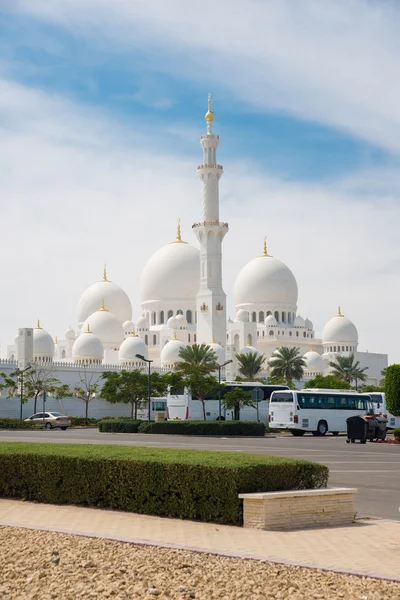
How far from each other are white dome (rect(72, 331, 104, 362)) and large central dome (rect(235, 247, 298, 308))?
20.5 m

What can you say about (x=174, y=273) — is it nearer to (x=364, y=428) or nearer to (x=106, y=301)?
(x=106, y=301)

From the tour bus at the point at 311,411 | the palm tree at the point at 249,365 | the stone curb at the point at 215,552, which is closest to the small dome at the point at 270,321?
the palm tree at the point at 249,365

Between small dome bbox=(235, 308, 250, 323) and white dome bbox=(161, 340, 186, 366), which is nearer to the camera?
white dome bbox=(161, 340, 186, 366)

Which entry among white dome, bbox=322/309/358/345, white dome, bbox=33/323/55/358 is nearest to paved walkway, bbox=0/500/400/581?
white dome, bbox=33/323/55/358

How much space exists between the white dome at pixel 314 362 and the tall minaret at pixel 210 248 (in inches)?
560

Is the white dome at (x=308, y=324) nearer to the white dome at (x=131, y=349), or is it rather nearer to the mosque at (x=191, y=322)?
the mosque at (x=191, y=322)

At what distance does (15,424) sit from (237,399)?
12049mm

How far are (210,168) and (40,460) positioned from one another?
5950 cm

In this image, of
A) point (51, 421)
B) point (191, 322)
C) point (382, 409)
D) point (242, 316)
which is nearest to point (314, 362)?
point (242, 316)

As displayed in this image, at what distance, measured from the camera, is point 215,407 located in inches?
1860

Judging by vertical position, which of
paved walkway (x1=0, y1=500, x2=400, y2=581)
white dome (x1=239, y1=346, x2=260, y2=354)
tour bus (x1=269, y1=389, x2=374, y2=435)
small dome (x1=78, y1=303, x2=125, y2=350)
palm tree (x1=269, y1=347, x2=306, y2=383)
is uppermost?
small dome (x1=78, y1=303, x2=125, y2=350)

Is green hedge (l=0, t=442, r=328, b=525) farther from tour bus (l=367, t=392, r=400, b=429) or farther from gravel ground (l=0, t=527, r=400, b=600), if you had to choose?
tour bus (l=367, t=392, r=400, b=429)

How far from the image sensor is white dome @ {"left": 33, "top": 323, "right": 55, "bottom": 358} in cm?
7581

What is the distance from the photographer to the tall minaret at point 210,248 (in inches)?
2761
